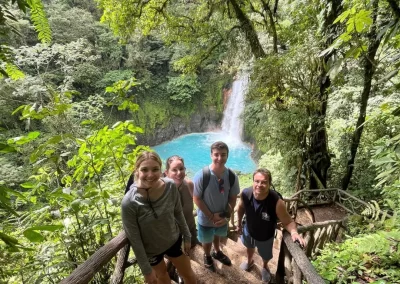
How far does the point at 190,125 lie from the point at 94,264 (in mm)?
20413

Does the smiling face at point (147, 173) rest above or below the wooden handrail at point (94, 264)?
above

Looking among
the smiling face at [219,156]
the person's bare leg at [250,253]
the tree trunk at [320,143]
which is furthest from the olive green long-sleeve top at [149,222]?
the tree trunk at [320,143]

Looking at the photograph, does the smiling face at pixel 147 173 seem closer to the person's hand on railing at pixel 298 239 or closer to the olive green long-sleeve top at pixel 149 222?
the olive green long-sleeve top at pixel 149 222

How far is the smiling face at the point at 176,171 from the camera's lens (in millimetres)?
2754

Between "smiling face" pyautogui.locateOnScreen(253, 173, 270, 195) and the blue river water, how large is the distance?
502 inches

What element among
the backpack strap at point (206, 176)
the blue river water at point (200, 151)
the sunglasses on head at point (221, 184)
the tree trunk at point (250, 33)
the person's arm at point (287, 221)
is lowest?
the blue river water at point (200, 151)

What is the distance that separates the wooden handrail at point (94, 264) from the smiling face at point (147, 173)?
53cm

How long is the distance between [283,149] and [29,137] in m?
6.19

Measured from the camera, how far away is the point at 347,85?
6.48 m

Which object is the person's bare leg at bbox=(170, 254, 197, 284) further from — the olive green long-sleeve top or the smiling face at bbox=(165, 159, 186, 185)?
the smiling face at bbox=(165, 159, 186, 185)

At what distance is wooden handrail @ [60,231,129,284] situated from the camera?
1.61m

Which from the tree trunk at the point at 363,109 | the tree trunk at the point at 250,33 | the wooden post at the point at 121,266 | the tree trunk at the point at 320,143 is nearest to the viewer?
the wooden post at the point at 121,266

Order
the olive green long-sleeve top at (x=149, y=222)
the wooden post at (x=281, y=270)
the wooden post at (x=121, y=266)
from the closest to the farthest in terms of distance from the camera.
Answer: the olive green long-sleeve top at (x=149, y=222)
the wooden post at (x=121, y=266)
the wooden post at (x=281, y=270)

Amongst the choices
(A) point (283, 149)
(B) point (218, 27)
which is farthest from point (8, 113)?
(A) point (283, 149)
